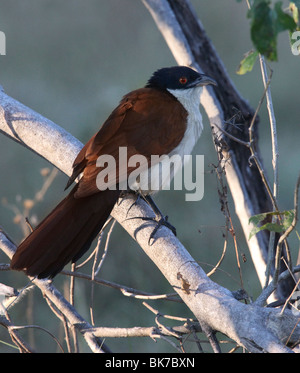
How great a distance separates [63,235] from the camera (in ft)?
6.81

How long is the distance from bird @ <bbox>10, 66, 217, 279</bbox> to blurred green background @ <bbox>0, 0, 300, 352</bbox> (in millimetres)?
583

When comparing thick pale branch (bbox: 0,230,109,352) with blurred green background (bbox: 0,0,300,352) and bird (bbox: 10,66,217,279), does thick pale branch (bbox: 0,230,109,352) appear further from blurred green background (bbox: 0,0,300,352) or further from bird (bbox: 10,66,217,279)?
blurred green background (bbox: 0,0,300,352)

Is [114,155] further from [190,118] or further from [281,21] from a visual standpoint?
[281,21]

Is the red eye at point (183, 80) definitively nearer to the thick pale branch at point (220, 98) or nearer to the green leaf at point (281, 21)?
the thick pale branch at point (220, 98)

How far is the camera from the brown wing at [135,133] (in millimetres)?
2283

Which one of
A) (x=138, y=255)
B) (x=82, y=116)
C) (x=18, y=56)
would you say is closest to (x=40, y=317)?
(x=138, y=255)

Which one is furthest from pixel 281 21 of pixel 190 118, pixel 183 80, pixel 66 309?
pixel 183 80

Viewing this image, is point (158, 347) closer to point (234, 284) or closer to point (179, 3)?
point (234, 284)

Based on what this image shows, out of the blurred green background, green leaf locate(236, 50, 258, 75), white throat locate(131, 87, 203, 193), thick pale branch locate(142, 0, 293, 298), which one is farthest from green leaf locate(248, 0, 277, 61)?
the blurred green background

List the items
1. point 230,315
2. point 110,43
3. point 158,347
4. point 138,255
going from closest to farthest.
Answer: point 230,315
point 158,347
point 138,255
point 110,43

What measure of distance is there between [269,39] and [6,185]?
4567 millimetres

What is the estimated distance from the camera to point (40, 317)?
169 inches

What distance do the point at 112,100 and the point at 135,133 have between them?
13.3 feet

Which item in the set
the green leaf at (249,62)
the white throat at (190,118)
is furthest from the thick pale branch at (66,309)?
the green leaf at (249,62)
